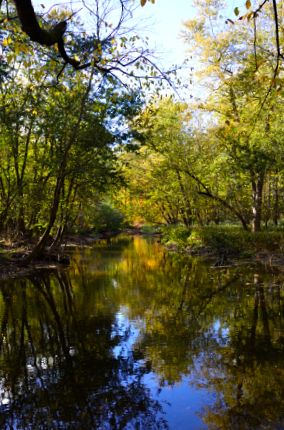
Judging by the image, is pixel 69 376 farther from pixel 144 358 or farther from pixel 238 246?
pixel 238 246

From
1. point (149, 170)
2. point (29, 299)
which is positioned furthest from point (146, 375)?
point (149, 170)

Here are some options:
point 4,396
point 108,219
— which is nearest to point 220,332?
point 4,396

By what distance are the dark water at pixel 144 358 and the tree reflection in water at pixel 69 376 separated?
2 cm

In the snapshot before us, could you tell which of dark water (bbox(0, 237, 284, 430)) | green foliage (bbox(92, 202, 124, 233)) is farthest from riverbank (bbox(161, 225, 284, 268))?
green foliage (bbox(92, 202, 124, 233))

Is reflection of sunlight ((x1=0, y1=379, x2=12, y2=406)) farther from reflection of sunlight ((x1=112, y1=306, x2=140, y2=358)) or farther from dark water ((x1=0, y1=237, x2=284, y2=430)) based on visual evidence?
reflection of sunlight ((x1=112, y1=306, x2=140, y2=358))

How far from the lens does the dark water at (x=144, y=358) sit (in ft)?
18.1

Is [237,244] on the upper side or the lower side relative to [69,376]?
upper

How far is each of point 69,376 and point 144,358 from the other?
144 cm

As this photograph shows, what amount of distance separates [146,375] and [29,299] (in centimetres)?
774

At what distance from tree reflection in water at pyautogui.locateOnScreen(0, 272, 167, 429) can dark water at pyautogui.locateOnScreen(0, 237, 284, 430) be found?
19 mm

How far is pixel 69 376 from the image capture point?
6.89 m

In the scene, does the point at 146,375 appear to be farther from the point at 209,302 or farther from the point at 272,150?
the point at 272,150

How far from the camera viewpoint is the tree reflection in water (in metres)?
5.44

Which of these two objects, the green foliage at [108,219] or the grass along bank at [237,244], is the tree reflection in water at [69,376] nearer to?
→ the grass along bank at [237,244]
